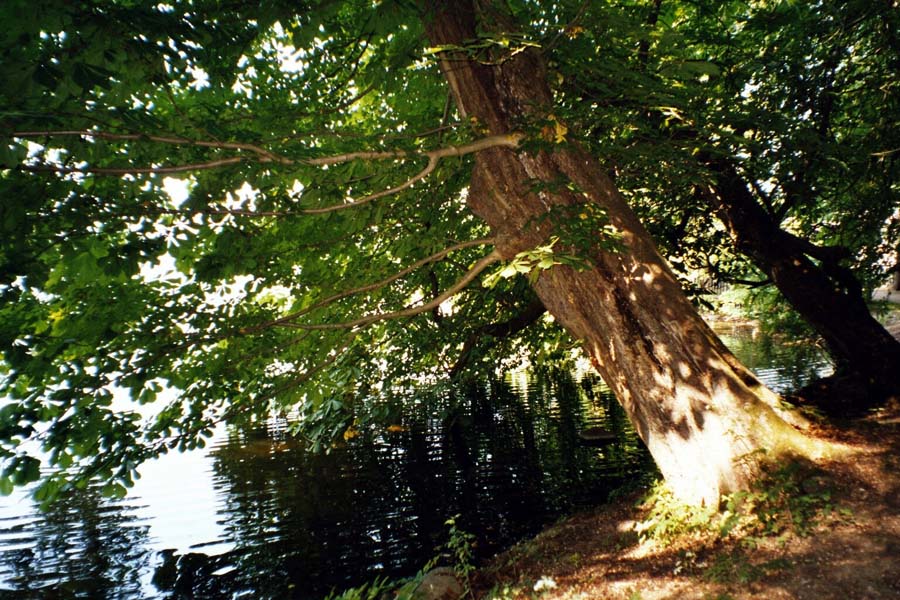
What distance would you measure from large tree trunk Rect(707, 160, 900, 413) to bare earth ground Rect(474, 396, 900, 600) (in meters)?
2.05

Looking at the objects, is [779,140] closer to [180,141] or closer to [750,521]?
[750,521]

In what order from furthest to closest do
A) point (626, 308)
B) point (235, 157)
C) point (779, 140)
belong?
point (779, 140), point (626, 308), point (235, 157)

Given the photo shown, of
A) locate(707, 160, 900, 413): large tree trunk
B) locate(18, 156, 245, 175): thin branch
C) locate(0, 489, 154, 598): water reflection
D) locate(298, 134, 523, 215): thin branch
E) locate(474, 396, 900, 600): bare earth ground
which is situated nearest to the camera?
locate(18, 156, 245, 175): thin branch

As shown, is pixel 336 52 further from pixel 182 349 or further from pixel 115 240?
pixel 182 349

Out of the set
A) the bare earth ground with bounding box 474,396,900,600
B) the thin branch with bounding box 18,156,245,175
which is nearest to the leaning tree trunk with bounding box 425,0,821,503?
the bare earth ground with bounding box 474,396,900,600

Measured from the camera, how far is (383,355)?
9398mm

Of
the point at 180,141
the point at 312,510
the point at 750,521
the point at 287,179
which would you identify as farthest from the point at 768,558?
the point at 312,510

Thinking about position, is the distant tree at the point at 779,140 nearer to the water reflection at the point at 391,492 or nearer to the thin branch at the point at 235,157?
the thin branch at the point at 235,157

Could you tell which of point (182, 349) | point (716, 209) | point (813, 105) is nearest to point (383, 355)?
point (182, 349)

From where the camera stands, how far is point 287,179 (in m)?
4.61

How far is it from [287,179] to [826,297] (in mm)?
8848

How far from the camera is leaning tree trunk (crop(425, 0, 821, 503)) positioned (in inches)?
201

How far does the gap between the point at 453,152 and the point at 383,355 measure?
5.09 metres

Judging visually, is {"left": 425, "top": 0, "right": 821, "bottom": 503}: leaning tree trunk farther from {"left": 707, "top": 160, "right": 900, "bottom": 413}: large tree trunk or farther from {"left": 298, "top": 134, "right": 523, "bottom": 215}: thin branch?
{"left": 707, "top": 160, "right": 900, "bottom": 413}: large tree trunk
